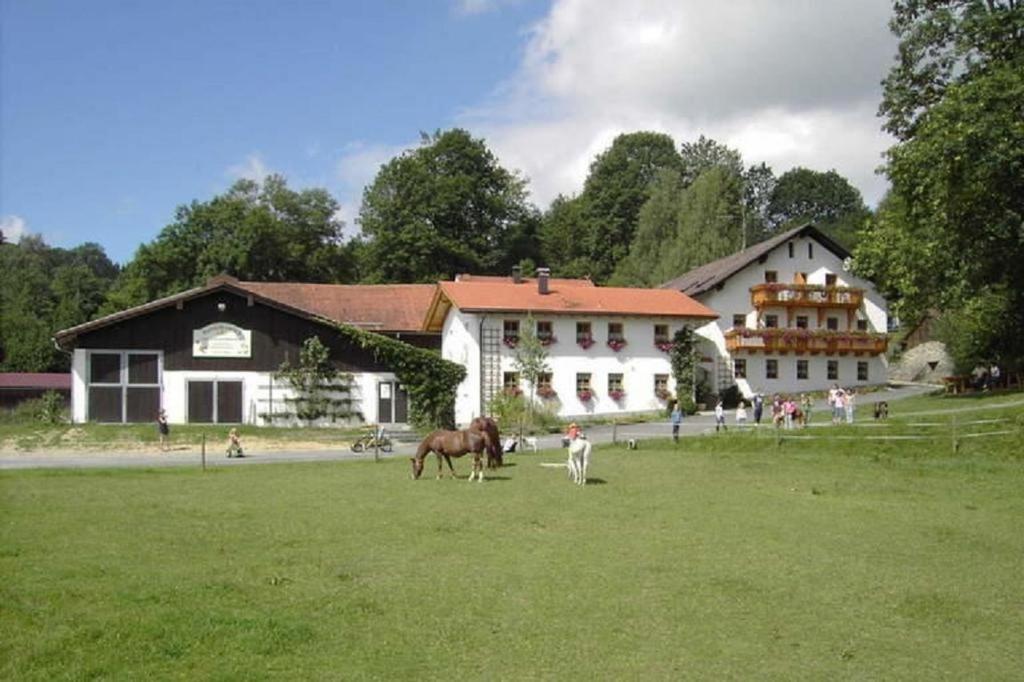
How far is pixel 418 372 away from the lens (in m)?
47.6

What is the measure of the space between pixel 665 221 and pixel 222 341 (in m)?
43.3

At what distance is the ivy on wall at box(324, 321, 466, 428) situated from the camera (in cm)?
4719

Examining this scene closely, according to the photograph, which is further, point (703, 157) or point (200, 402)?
point (703, 157)

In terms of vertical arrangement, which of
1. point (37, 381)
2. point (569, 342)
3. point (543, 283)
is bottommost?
point (37, 381)

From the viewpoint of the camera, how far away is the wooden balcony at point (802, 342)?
179ft

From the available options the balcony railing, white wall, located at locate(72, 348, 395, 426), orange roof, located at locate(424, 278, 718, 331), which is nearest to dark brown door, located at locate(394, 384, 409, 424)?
white wall, located at locate(72, 348, 395, 426)

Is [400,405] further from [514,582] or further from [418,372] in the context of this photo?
[514,582]

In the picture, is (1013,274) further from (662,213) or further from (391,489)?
(662,213)

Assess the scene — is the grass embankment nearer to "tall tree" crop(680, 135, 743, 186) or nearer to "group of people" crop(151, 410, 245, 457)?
"group of people" crop(151, 410, 245, 457)

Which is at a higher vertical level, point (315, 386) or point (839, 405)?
point (315, 386)

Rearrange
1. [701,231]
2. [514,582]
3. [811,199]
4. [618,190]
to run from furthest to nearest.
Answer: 1. [811,199]
2. [618,190]
3. [701,231]
4. [514,582]

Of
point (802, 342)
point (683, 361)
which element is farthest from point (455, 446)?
point (802, 342)

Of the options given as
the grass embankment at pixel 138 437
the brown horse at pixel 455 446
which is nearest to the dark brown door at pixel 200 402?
the grass embankment at pixel 138 437

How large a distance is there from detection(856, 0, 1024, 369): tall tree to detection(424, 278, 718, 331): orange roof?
10503 millimetres
